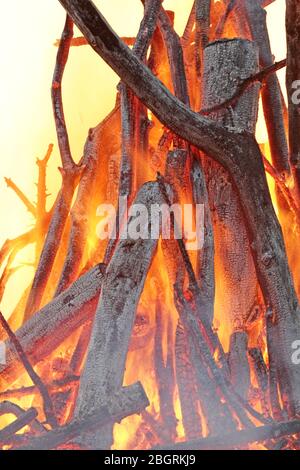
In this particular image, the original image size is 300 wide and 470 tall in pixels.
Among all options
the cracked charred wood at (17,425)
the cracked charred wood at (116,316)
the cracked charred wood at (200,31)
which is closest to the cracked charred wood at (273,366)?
the cracked charred wood at (116,316)

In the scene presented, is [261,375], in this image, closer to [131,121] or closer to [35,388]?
[35,388]

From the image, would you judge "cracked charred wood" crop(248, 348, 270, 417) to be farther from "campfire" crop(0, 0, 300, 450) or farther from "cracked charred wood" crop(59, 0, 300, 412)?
"cracked charred wood" crop(59, 0, 300, 412)

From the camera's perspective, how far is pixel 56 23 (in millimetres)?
8516

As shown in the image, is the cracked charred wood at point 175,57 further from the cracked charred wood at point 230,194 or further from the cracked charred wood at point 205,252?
the cracked charred wood at point 205,252

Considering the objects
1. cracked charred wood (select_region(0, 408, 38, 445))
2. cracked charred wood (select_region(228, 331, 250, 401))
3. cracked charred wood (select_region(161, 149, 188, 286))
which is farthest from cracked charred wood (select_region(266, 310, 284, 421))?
cracked charred wood (select_region(0, 408, 38, 445))

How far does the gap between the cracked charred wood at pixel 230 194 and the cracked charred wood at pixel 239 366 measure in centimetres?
30

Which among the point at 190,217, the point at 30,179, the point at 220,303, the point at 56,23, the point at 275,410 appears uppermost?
the point at 56,23

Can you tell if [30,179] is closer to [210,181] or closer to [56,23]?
[56,23]

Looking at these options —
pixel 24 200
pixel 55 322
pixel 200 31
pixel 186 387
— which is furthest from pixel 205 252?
pixel 24 200

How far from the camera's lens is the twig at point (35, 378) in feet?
17.8

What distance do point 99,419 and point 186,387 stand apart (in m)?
0.75

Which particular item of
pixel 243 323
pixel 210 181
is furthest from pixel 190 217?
pixel 243 323

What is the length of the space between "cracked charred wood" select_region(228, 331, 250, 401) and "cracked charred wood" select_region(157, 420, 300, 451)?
1.80 ft
